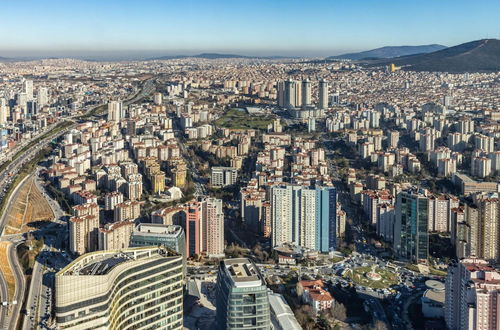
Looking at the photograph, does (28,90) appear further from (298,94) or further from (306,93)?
(306,93)

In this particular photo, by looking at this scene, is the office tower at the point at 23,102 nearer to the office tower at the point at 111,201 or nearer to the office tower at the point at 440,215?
the office tower at the point at 111,201

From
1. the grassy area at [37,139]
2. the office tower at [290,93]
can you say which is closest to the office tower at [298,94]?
the office tower at [290,93]

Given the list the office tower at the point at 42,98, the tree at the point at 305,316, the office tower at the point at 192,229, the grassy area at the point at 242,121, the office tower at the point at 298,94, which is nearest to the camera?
the tree at the point at 305,316

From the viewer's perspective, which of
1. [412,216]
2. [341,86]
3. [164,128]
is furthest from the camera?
[341,86]

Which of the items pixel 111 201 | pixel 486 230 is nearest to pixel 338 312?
pixel 486 230

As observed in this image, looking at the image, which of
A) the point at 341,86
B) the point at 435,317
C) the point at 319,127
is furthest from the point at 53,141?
the point at 341,86

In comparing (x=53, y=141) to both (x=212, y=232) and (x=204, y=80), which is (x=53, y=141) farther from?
(x=204, y=80)
